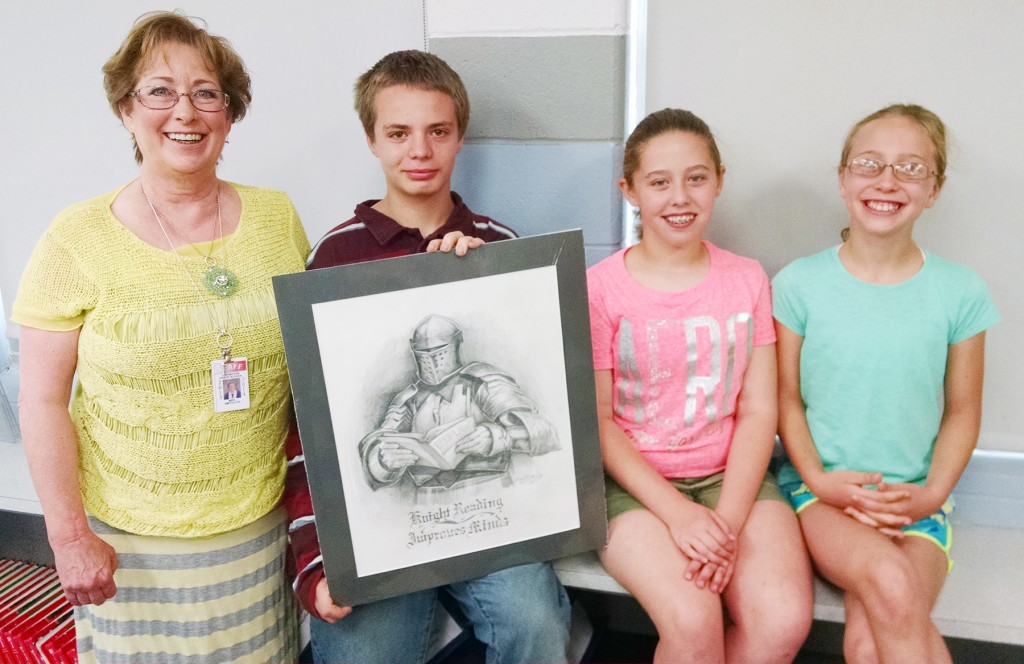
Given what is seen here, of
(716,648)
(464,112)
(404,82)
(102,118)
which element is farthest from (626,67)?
(102,118)

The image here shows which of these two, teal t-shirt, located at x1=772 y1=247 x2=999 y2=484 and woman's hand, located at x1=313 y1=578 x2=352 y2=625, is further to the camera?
teal t-shirt, located at x1=772 y1=247 x2=999 y2=484

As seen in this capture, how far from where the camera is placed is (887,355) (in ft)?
5.04

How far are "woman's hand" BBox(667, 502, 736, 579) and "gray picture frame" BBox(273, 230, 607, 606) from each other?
147 millimetres

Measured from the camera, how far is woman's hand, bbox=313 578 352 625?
1.41 m

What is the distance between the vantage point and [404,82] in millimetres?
1633

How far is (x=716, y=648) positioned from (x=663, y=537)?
213mm

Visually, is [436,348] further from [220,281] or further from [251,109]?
[251,109]

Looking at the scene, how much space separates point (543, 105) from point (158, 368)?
3.53 feet

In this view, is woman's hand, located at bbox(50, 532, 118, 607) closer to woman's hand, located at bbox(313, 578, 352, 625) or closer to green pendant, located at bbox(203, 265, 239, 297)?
woman's hand, located at bbox(313, 578, 352, 625)

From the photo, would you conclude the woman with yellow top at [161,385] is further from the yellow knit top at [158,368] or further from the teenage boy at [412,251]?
the teenage boy at [412,251]

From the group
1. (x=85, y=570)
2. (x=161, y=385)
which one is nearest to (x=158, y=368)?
(x=161, y=385)

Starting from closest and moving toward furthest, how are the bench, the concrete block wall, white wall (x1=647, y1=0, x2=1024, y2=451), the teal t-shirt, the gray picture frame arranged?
the gray picture frame
the bench
the teal t-shirt
white wall (x1=647, y1=0, x2=1024, y2=451)
the concrete block wall

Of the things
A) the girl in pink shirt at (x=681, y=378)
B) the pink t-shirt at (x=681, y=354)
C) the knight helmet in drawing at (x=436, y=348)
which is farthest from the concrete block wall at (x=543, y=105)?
the knight helmet in drawing at (x=436, y=348)

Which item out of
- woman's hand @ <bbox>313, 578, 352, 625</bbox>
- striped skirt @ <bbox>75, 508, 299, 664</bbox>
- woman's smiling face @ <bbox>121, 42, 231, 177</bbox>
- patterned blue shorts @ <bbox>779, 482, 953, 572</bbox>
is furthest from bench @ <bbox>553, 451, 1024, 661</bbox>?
woman's smiling face @ <bbox>121, 42, 231, 177</bbox>
